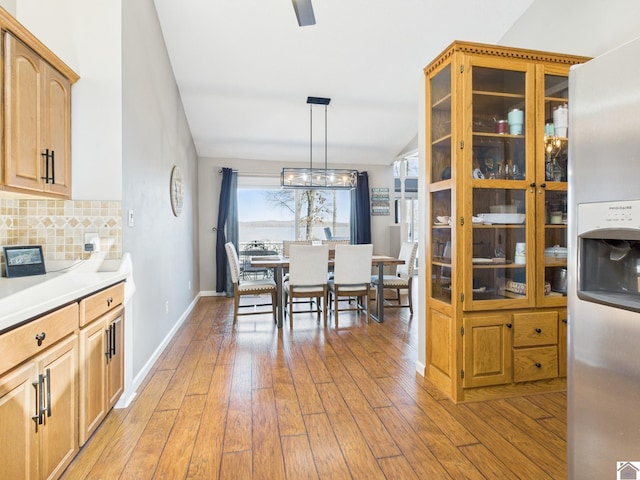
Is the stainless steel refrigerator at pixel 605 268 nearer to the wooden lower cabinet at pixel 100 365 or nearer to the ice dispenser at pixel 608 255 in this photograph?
the ice dispenser at pixel 608 255

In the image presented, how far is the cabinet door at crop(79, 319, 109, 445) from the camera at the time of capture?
1729 mm

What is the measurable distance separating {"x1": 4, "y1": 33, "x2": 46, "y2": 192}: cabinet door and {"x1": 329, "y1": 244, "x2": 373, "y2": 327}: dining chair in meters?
2.92

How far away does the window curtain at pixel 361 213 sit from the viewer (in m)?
6.45

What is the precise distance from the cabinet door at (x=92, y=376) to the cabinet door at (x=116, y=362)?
7 centimetres

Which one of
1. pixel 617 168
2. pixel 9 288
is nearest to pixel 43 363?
pixel 9 288

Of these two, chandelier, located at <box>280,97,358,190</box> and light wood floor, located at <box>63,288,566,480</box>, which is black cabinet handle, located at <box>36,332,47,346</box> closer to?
light wood floor, located at <box>63,288,566,480</box>

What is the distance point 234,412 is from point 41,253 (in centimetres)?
161

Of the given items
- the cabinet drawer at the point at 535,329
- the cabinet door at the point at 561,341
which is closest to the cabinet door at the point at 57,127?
the cabinet drawer at the point at 535,329

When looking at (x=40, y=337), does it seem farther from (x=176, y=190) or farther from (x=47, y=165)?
(x=176, y=190)

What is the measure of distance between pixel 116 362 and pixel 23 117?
151 cm

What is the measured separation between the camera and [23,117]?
1806 mm

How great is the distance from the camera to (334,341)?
3.60 meters

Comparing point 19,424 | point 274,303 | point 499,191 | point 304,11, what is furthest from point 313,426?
point 304,11

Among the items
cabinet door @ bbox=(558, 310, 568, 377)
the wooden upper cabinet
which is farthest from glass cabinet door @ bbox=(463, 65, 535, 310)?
the wooden upper cabinet
